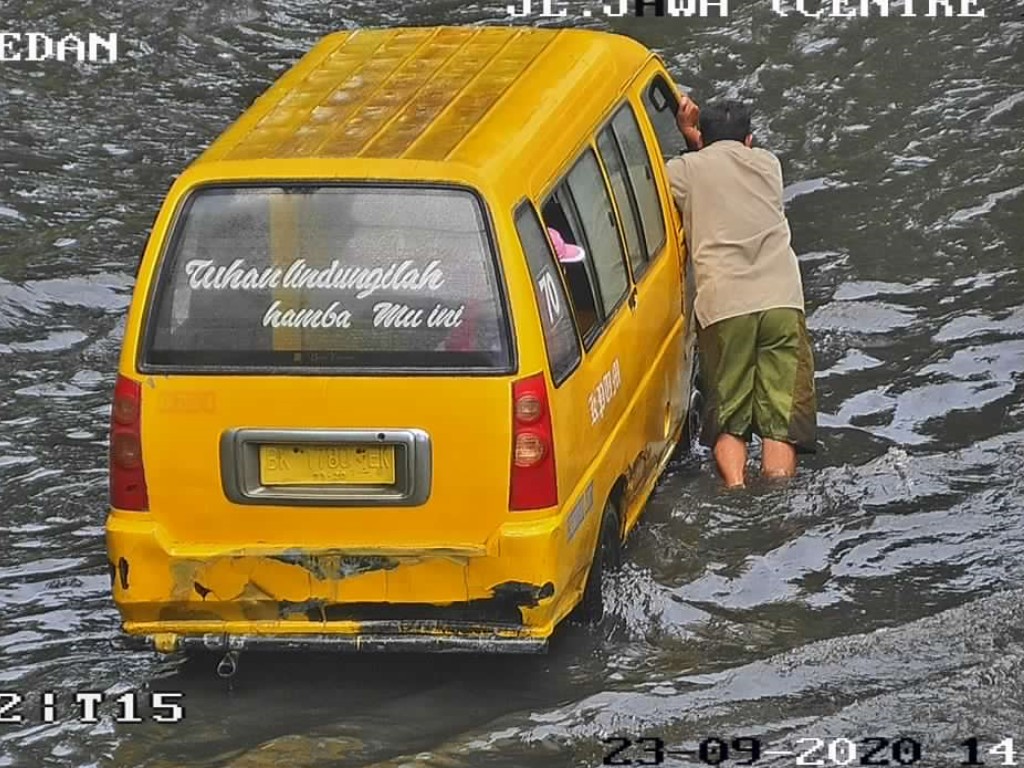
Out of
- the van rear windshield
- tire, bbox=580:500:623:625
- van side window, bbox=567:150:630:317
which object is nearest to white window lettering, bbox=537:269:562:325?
the van rear windshield

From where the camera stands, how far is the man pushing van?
988 centimetres

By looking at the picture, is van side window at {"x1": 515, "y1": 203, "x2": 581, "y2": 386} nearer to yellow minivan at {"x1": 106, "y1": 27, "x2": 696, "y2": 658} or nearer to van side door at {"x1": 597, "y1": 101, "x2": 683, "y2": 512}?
yellow minivan at {"x1": 106, "y1": 27, "x2": 696, "y2": 658}

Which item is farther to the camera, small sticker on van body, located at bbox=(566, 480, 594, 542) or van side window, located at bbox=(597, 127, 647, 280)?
van side window, located at bbox=(597, 127, 647, 280)

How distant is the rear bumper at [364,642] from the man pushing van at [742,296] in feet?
7.96

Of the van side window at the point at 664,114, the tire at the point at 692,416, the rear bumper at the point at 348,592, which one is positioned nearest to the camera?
the rear bumper at the point at 348,592

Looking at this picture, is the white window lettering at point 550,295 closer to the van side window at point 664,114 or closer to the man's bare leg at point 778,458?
the van side window at point 664,114

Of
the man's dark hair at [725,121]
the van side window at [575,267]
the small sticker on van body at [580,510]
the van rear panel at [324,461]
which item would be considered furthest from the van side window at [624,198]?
the van rear panel at [324,461]

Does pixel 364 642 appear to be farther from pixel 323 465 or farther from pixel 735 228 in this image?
pixel 735 228

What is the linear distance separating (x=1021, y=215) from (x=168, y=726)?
24.7 feet

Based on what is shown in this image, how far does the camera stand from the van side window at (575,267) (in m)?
8.41

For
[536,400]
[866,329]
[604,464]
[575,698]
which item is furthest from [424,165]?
[866,329]

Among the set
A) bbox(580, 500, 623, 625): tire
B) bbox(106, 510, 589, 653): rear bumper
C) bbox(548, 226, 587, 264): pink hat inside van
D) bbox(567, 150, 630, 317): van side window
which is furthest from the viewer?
bbox(567, 150, 630, 317): van side window

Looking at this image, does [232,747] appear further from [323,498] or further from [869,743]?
[869,743]

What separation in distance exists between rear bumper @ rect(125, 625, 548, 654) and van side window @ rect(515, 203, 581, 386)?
94 centimetres
